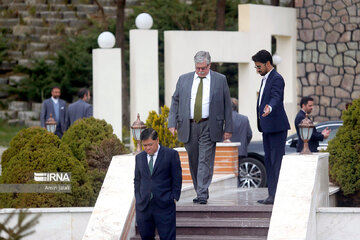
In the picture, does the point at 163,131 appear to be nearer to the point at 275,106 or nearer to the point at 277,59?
the point at 275,106

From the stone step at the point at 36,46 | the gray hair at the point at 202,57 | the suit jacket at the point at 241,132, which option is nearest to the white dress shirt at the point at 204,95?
the gray hair at the point at 202,57

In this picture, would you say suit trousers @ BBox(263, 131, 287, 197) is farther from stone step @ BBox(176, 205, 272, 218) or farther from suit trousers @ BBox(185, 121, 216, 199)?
suit trousers @ BBox(185, 121, 216, 199)

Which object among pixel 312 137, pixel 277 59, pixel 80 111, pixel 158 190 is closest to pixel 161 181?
pixel 158 190

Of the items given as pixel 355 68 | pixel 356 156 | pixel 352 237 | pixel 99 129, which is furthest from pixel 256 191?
pixel 355 68

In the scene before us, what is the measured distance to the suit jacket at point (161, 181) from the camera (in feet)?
29.3

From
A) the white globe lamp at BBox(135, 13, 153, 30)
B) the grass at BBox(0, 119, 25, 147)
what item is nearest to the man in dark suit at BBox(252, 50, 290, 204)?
the white globe lamp at BBox(135, 13, 153, 30)

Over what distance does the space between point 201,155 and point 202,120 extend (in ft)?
1.37

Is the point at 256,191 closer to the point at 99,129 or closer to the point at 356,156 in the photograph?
the point at 356,156

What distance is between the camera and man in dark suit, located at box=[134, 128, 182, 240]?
8945mm

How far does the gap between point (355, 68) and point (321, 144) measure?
26.2ft

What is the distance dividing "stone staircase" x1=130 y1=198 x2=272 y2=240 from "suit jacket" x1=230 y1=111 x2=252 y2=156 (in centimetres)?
527

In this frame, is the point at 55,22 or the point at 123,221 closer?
the point at 123,221

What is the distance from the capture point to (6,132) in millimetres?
26672

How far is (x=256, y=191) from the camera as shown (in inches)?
511
